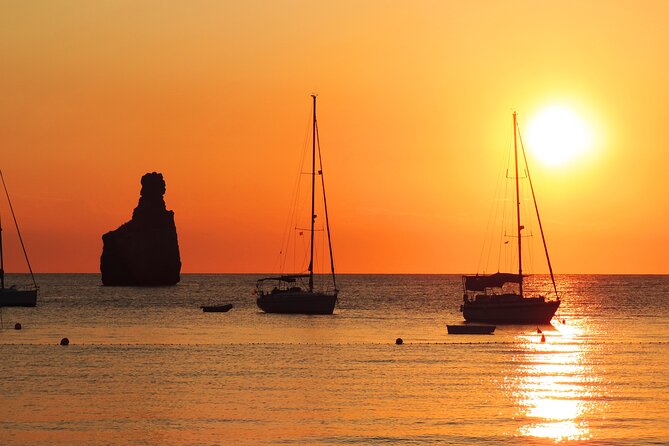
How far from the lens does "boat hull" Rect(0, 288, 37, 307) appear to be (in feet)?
449

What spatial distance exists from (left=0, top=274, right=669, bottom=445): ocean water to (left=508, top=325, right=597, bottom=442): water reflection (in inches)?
4.4

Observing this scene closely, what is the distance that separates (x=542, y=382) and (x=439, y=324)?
178ft

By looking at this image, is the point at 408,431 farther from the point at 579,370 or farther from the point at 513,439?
the point at 579,370

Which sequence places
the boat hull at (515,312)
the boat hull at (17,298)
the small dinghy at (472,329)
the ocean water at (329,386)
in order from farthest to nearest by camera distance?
the boat hull at (17,298), the boat hull at (515,312), the small dinghy at (472,329), the ocean water at (329,386)

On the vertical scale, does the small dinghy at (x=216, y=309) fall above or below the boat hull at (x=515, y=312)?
below

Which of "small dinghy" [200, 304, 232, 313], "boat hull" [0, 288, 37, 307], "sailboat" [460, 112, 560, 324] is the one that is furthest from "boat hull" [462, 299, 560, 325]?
"boat hull" [0, 288, 37, 307]

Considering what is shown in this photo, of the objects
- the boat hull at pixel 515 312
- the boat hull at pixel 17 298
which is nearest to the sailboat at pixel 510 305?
the boat hull at pixel 515 312

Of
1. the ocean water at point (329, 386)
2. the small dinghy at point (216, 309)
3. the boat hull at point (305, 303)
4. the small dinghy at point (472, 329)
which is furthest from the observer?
the small dinghy at point (216, 309)

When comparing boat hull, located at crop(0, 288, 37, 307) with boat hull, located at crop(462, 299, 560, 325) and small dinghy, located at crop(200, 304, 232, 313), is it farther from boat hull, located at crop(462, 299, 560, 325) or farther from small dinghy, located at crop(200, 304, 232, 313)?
boat hull, located at crop(462, 299, 560, 325)

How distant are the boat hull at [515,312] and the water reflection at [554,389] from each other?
43.5 ft

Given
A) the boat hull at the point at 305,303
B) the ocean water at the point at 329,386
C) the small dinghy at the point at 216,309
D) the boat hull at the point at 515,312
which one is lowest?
the small dinghy at the point at 216,309

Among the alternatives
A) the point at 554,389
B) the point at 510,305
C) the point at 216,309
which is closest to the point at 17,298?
the point at 216,309

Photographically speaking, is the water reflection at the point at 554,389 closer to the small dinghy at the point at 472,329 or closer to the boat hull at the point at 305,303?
the small dinghy at the point at 472,329

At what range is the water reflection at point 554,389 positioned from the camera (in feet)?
131
